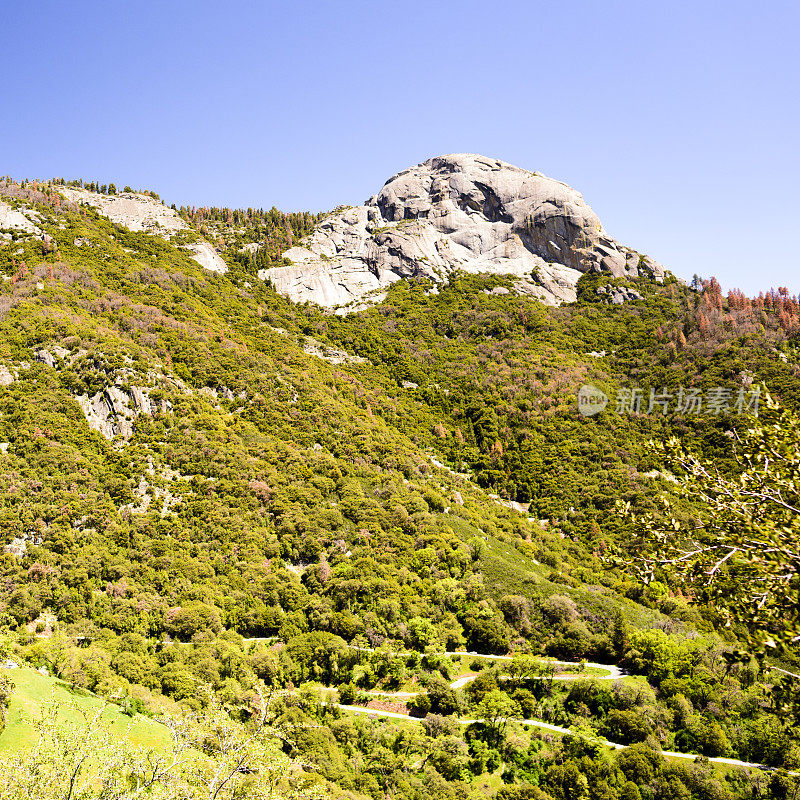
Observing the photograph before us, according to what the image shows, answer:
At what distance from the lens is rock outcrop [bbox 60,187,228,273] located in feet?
324

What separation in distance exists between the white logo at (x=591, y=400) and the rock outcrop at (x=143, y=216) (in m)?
74.6

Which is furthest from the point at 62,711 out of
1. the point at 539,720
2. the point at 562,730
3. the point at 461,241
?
the point at 461,241

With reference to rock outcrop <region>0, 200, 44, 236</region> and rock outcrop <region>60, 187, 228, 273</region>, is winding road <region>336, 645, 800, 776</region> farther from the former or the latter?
rock outcrop <region>60, 187, 228, 273</region>

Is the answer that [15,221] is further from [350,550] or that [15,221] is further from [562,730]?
[562,730]

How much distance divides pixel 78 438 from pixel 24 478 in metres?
6.48

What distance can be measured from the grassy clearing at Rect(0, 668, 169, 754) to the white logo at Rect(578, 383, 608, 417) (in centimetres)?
7761

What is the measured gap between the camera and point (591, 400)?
283 ft

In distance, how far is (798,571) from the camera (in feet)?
24.4

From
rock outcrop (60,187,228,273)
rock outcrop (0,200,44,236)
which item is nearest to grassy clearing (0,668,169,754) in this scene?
rock outcrop (0,200,44,236)

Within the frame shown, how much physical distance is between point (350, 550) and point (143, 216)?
92449 mm

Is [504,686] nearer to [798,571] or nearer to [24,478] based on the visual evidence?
[798,571]

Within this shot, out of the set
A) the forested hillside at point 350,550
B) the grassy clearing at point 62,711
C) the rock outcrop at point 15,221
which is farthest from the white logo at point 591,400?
the rock outcrop at point 15,221

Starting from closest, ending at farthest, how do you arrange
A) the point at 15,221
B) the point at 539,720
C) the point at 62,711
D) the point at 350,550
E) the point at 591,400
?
the point at 62,711 → the point at 539,720 → the point at 350,550 → the point at 15,221 → the point at 591,400

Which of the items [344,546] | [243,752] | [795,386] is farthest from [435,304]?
[243,752]
